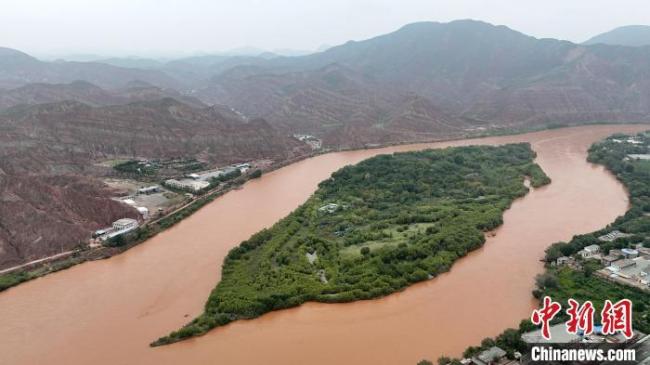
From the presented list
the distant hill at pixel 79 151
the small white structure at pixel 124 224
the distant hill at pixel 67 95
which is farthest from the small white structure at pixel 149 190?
the distant hill at pixel 67 95

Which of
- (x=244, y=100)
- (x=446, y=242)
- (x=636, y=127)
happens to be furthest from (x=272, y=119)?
(x=446, y=242)

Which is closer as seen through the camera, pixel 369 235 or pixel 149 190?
pixel 369 235

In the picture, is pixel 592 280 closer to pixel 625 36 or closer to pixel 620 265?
pixel 620 265

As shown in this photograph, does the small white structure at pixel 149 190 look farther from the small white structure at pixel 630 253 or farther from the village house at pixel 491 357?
the small white structure at pixel 630 253

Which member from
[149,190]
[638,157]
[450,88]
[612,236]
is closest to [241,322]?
[612,236]

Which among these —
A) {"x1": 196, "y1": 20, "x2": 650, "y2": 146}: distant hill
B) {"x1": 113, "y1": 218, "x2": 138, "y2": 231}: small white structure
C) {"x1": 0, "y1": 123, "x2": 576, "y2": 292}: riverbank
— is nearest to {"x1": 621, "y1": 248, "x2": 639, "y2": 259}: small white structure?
{"x1": 0, "y1": 123, "x2": 576, "y2": 292}: riverbank

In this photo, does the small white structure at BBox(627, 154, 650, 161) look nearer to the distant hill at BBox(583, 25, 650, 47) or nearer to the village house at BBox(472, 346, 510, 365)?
the village house at BBox(472, 346, 510, 365)
